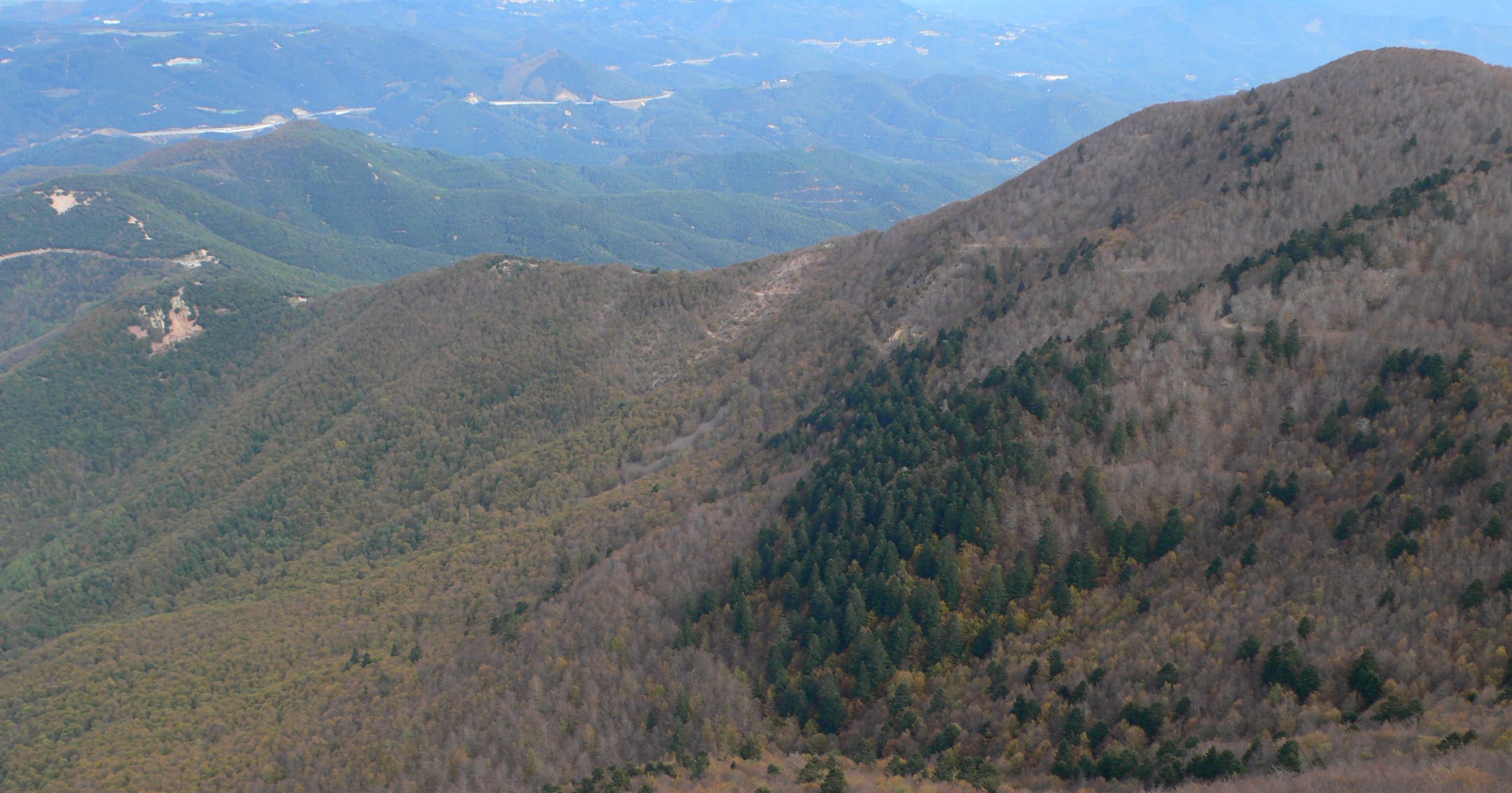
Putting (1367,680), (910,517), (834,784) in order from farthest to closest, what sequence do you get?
(910,517) → (834,784) → (1367,680)

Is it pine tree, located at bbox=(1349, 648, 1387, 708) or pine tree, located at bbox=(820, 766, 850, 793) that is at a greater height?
pine tree, located at bbox=(1349, 648, 1387, 708)

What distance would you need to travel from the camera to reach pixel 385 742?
3329 inches

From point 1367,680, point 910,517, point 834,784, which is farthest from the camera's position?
point 910,517

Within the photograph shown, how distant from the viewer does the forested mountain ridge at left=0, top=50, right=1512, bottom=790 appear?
5206 centimetres

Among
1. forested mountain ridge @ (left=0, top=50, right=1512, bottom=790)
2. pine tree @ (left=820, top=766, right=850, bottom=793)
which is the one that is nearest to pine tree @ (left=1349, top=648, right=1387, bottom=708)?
forested mountain ridge @ (left=0, top=50, right=1512, bottom=790)

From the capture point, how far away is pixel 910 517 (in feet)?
250

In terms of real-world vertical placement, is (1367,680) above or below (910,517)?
above

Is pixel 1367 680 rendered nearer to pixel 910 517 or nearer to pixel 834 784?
pixel 834 784

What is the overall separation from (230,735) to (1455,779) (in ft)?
358

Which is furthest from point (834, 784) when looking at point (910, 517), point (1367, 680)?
point (1367, 680)

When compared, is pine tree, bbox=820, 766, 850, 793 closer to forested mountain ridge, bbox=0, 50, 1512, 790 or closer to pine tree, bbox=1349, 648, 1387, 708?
forested mountain ridge, bbox=0, 50, 1512, 790

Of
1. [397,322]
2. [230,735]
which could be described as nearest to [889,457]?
[230,735]

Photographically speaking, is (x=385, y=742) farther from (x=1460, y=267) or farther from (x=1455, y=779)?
(x=1460, y=267)

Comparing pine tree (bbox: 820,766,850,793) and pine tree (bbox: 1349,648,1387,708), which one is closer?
pine tree (bbox: 1349,648,1387,708)
